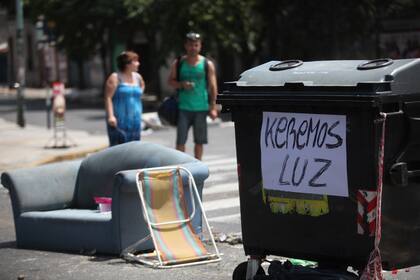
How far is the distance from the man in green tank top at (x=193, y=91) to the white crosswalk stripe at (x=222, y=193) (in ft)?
2.16

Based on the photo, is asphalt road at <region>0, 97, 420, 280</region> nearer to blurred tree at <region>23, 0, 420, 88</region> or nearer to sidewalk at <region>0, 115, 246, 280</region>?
sidewalk at <region>0, 115, 246, 280</region>

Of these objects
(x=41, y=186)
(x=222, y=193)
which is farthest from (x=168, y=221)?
(x=222, y=193)

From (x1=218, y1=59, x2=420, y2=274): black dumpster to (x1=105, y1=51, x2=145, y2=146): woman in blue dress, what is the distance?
186 inches

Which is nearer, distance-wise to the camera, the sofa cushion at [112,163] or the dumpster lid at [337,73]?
the dumpster lid at [337,73]

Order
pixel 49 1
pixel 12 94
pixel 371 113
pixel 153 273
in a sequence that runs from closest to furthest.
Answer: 1. pixel 371 113
2. pixel 153 273
3. pixel 49 1
4. pixel 12 94

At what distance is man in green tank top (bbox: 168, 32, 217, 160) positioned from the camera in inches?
448

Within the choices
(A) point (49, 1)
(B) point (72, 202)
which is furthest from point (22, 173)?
(A) point (49, 1)

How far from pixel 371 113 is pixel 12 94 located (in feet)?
158

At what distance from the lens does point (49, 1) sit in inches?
1433

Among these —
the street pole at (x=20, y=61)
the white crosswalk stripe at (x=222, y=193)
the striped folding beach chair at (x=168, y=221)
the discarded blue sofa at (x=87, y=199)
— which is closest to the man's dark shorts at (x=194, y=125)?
the white crosswalk stripe at (x=222, y=193)

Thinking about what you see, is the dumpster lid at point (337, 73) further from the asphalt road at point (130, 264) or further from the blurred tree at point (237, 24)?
the blurred tree at point (237, 24)

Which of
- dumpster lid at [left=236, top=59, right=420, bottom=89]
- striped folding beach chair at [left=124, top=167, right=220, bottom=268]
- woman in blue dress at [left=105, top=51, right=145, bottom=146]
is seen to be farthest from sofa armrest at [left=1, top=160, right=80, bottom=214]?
dumpster lid at [left=236, top=59, right=420, bottom=89]

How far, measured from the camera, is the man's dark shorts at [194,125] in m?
11.5

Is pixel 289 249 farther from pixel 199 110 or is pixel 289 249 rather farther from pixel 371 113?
pixel 199 110
